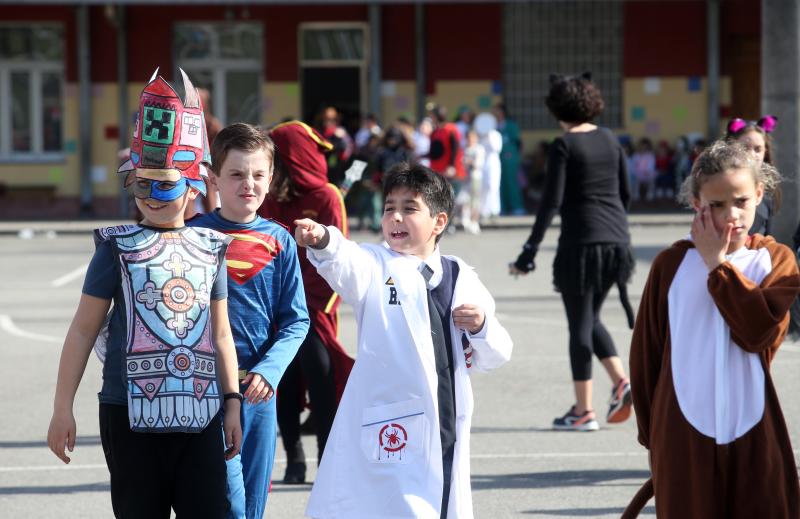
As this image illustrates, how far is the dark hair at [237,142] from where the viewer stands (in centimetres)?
505

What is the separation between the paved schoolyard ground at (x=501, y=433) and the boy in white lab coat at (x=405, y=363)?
74.3 inches

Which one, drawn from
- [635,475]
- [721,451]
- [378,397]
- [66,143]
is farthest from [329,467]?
[66,143]

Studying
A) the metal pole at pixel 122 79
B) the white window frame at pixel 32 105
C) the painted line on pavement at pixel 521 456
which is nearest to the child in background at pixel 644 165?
the metal pole at pixel 122 79

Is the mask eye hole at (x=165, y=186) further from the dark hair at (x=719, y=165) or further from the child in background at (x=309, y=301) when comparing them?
the child in background at (x=309, y=301)

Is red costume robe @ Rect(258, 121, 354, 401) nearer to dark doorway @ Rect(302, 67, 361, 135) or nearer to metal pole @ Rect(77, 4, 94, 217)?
dark doorway @ Rect(302, 67, 361, 135)

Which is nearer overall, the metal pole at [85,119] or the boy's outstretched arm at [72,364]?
the boy's outstretched arm at [72,364]

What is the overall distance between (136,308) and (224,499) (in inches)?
26.0

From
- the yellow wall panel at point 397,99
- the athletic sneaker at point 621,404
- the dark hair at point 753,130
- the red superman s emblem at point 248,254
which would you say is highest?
the yellow wall panel at point 397,99

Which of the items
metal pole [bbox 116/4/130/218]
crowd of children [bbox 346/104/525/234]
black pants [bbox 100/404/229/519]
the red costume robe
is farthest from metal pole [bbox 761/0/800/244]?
metal pole [bbox 116/4/130/218]

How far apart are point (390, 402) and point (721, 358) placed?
40.8 inches

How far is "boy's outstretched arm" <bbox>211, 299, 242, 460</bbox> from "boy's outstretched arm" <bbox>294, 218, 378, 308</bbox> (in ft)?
1.09

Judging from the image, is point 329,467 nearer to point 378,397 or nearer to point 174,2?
point 378,397

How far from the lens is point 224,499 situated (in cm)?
437

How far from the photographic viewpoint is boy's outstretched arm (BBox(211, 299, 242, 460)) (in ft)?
14.3
